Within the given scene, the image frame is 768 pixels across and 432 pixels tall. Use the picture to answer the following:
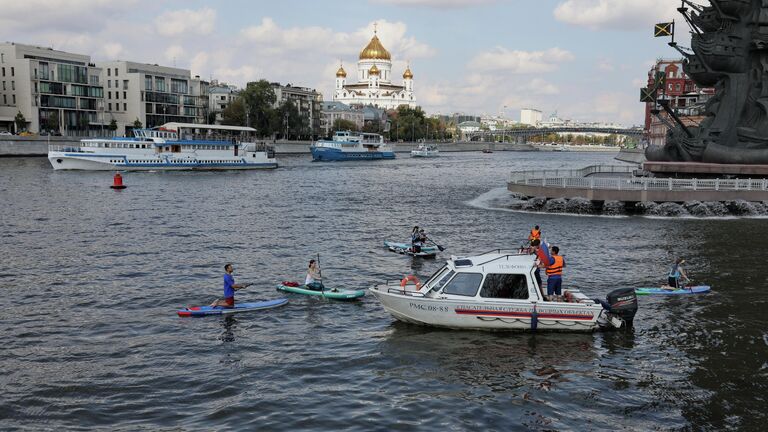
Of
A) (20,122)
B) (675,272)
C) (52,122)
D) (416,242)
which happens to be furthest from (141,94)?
(675,272)

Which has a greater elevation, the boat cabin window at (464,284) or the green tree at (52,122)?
the green tree at (52,122)

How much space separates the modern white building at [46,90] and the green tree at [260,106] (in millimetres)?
35037

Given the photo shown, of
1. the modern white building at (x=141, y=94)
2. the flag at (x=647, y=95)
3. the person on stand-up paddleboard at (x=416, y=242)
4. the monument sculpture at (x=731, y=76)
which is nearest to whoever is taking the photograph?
the person on stand-up paddleboard at (x=416, y=242)

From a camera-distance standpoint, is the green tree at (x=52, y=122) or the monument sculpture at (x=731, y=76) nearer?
the monument sculpture at (x=731, y=76)

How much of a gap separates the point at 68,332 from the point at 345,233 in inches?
881

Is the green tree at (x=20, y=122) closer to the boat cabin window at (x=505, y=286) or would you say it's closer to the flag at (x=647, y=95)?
the flag at (x=647, y=95)

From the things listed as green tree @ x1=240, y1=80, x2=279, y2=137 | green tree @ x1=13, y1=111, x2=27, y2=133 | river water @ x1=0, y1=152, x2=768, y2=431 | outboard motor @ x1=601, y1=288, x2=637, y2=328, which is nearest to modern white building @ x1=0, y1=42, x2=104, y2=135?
green tree @ x1=13, y1=111, x2=27, y2=133

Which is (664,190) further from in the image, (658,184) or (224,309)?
(224,309)

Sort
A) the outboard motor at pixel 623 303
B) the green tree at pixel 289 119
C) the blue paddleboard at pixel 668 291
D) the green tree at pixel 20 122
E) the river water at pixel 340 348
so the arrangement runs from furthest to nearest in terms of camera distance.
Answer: the green tree at pixel 289 119, the green tree at pixel 20 122, the blue paddleboard at pixel 668 291, the outboard motor at pixel 623 303, the river water at pixel 340 348

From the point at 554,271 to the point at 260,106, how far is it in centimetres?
15350

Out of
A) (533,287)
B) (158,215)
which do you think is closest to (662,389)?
(533,287)

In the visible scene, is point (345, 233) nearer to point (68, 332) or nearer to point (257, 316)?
point (257, 316)

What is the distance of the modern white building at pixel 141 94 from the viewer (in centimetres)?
15062

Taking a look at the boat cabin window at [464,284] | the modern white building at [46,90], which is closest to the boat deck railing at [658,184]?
the boat cabin window at [464,284]
